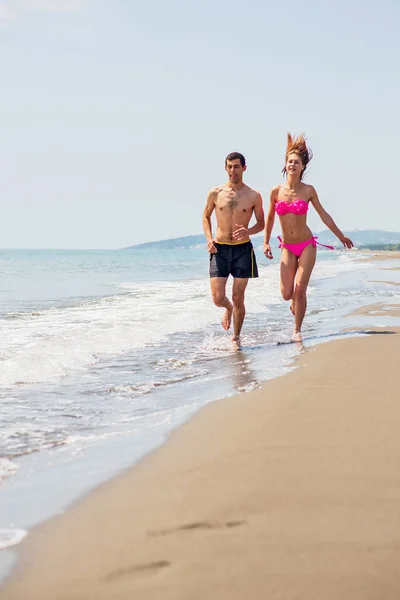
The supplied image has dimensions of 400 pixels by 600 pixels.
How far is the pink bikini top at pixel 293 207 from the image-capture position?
7.70m

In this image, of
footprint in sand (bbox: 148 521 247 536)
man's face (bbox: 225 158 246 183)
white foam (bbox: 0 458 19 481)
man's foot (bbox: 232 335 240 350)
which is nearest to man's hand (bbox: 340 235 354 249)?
man's face (bbox: 225 158 246 183)

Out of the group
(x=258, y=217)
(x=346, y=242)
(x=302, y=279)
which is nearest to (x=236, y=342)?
(x=302, y=279)

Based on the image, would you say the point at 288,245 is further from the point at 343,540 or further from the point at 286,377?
the point at 343,540

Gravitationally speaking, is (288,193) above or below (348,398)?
above

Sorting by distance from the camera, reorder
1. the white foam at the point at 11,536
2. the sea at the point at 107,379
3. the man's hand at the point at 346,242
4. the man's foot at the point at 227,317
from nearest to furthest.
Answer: the white foam at the point at 11,536 → the sea at the point at 107,379 → the man's hand at the point at 346,242 → the man's foot at the point at 227,317

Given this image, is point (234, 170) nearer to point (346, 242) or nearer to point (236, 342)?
point (346, 242)

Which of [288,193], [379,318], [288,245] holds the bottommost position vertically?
[379,318]

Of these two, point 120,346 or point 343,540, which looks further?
point 120,346

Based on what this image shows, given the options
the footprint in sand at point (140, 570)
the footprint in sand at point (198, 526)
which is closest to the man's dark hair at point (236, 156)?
the footprint in sand at point (198, 526)

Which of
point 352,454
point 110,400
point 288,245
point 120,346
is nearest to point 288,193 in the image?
point 288,245

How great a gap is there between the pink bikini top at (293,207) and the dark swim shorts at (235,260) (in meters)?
0.51

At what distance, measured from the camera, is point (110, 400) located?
479 centimetres

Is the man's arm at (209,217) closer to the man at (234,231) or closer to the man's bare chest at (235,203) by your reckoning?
→ the man at (234,231)

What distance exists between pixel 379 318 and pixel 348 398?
5638mm
